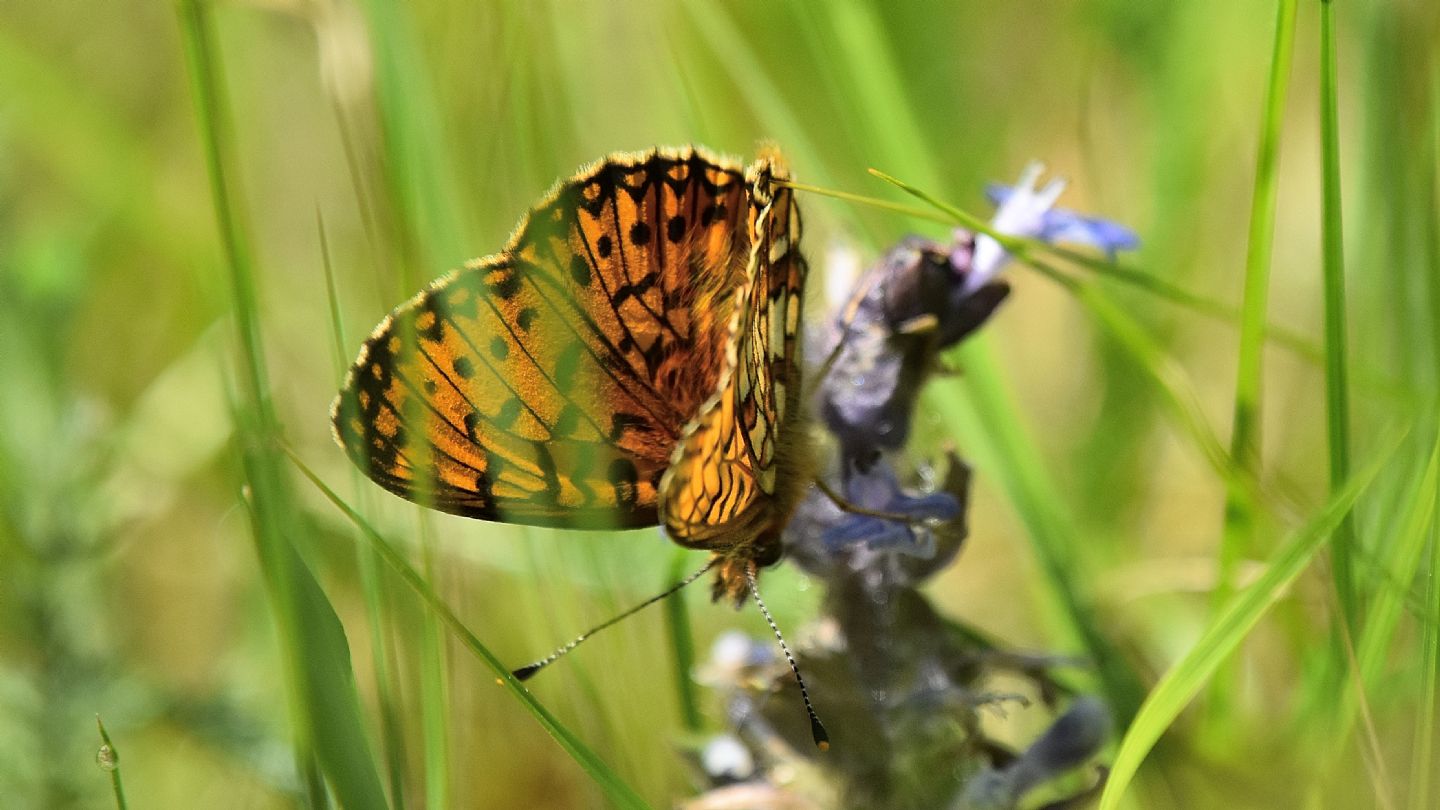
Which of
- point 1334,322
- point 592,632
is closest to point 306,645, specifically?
point 592,632

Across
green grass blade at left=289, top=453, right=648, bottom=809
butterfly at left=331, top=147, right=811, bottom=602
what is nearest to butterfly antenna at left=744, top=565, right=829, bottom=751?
butterfly at left=331, top=147, right=811, bottom=602

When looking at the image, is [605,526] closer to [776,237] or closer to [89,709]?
[776,237]

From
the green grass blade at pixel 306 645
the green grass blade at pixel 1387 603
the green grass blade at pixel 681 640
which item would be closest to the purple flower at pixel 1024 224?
the green grass blade at pixel 1387 603

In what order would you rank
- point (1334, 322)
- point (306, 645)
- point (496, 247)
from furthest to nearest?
1. point (496, 247)
2. point (1334, 322)
3. point (306, 645)

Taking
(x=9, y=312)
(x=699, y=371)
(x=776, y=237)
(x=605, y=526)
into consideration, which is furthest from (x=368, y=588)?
(x=9, y=312)

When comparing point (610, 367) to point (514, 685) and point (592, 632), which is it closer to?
point (592, 632)

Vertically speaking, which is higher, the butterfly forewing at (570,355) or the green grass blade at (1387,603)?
the butterfly forewing at (570,355)

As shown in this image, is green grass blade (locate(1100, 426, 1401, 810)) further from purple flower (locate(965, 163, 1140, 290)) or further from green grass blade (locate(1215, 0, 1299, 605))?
purple flower (locate(965, 163, 1140, 290))

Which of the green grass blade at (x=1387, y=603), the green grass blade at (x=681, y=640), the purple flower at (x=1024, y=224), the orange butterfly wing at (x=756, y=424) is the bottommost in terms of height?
the green grass blade at (x=1387, y=603)

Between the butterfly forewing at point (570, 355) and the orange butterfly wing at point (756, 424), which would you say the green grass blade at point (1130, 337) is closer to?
the orange butterfly wing at point (756, 424)
